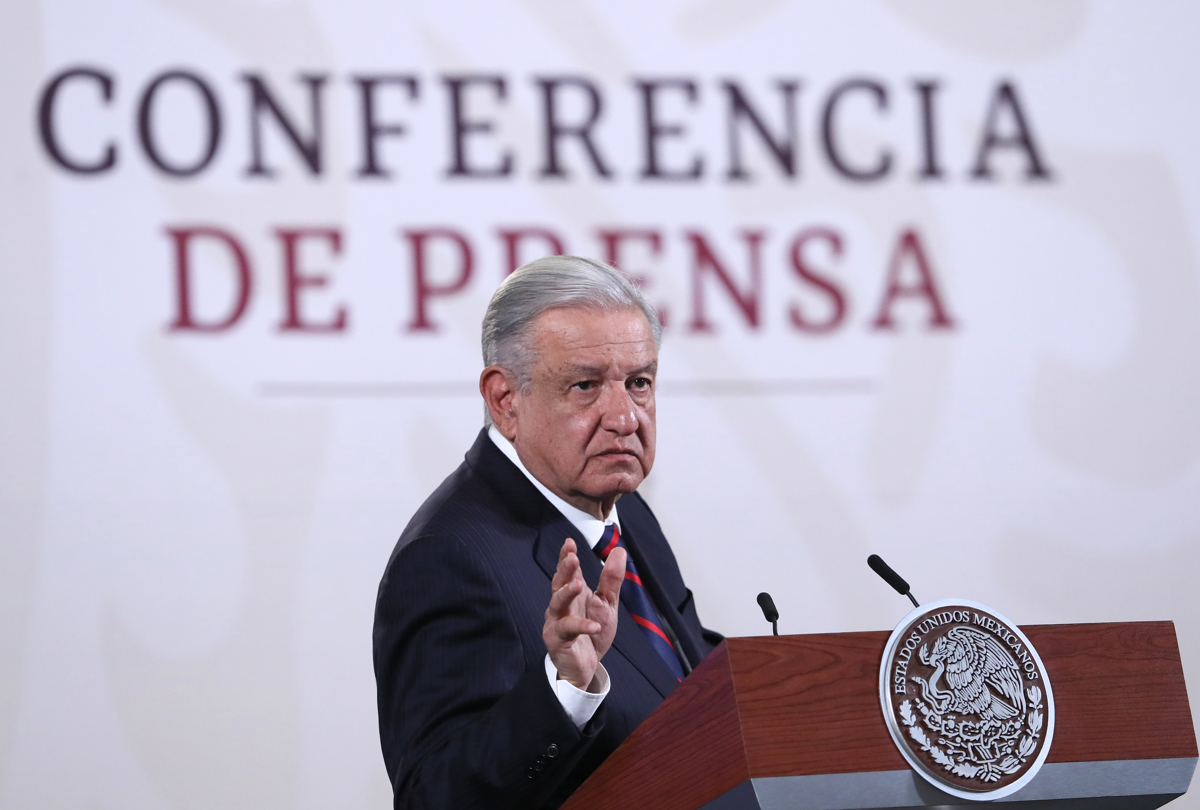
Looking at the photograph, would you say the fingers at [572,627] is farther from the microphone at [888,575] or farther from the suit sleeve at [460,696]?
the microphone at [888,575]

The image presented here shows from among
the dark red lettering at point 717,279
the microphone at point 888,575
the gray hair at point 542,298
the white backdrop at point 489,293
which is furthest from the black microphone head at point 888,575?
the dark red lettering at point 717,279

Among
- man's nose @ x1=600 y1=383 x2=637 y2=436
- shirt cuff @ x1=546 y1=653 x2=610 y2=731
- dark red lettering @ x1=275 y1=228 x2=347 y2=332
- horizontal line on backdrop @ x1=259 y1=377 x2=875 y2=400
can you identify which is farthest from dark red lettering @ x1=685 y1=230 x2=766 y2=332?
shirt cuff @ x1=546 y1=653 x2=610 y2=731

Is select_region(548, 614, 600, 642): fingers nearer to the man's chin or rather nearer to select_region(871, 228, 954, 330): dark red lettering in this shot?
the man's chin

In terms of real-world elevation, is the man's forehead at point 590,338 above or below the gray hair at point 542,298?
below

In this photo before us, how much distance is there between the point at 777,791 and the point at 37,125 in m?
2.89

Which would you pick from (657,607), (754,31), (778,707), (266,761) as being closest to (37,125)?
(266,761)

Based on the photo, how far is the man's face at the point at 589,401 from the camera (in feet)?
6.72

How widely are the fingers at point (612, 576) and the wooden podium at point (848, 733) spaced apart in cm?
16

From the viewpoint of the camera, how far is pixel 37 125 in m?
3.40

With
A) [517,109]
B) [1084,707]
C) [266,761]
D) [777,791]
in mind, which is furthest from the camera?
[517,109]

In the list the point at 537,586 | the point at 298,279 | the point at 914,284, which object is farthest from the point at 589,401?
the point at 914,284

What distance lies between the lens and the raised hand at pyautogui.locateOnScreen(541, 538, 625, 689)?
1.47m

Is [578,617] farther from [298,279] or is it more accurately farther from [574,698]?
[298,279]

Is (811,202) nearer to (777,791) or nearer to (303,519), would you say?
(303,519)
